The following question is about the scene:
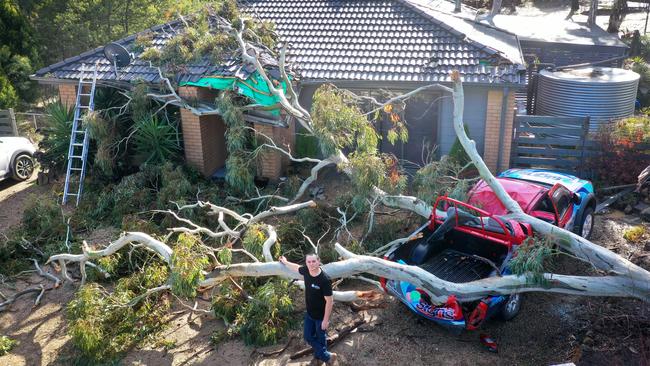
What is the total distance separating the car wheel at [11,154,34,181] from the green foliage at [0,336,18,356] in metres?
7.22

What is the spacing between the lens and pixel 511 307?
7.55m

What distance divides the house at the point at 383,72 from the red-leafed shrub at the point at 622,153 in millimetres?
1899

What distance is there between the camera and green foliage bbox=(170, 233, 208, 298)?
7.17 m

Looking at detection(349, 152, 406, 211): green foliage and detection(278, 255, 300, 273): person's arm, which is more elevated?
detection(349, 152, 406, 211): green foliage

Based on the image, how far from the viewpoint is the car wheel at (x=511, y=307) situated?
7.43 meters

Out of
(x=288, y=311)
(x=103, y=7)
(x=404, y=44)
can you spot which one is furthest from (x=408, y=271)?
(x=103, y=7)

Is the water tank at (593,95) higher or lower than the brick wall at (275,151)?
higher

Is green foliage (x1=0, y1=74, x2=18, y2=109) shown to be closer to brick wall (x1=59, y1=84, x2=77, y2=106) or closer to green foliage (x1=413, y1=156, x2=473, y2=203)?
brick wall (x1=59, y1=84, x2=77, y2=106)

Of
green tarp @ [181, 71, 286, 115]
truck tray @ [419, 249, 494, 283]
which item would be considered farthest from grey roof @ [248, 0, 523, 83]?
truck tray @ [419, 249, 494, 283]

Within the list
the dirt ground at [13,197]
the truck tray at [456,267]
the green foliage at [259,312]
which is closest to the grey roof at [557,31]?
the truck tray at [456,267]

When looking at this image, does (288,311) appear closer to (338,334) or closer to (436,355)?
(338,334)

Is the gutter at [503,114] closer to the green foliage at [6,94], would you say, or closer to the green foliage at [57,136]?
the green foliage at [57,136]

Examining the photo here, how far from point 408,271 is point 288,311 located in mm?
1839

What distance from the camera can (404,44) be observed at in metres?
13.1
